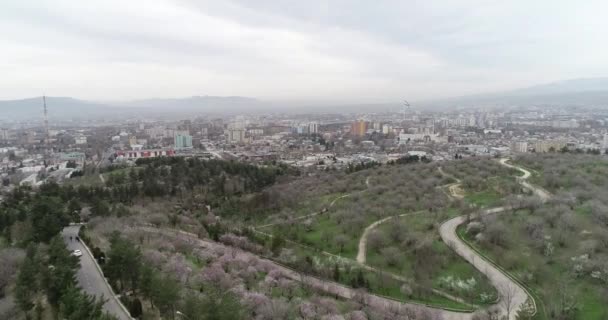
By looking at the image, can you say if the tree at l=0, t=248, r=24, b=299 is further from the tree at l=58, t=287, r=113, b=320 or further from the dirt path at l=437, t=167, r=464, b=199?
the dirt path at l=437, t=167, r=464, b=199

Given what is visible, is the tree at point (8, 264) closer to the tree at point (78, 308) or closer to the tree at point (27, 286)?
the tree at point (27, 286)

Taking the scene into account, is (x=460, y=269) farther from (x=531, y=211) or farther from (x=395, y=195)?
(x=395, y=195)

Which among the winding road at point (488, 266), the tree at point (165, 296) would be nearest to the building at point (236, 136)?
the winding road at point (488, 266)

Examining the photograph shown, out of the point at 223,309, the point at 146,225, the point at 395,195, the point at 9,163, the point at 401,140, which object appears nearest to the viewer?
the point at 223,309

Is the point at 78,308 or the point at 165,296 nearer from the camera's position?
the point at 78,308

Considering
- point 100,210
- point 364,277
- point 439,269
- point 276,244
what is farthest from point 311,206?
point 100,210

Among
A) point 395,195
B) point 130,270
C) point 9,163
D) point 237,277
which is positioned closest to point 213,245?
point 237,277

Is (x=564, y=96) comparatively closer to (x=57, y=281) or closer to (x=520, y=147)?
(x=520, y=147)
